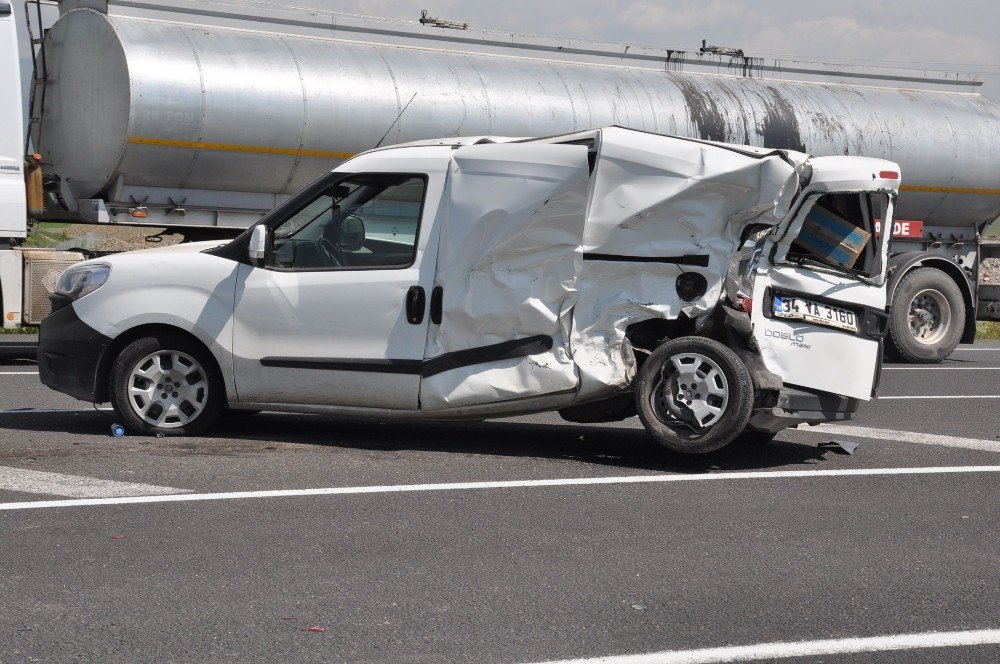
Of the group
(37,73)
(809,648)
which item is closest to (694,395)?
(809,648)

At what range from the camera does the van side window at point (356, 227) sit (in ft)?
26.2

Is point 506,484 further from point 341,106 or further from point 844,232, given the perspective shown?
point 341,106

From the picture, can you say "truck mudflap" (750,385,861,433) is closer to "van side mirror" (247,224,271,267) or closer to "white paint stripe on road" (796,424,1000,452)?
"white paint stripe on road" (796,424,1000,452)

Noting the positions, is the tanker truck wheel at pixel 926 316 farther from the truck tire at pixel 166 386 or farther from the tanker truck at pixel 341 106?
the truck tire at pixel 166 386

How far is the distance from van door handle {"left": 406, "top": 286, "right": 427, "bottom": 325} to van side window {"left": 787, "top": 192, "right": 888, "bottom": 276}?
91.1 inches

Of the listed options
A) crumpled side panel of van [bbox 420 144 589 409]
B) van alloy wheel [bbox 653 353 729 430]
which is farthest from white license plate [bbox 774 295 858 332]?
crumpled side panel of van [bbox 420 144 589 409]

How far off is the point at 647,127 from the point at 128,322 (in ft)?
26.5

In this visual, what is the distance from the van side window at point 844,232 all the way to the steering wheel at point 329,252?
282cm

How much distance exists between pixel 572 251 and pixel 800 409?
5.55ft

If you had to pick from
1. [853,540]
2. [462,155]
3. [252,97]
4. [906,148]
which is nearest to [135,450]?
[462,155]

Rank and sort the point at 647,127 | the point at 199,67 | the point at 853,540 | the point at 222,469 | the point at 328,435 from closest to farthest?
the point at 853,540 < the point at 222,469 < the point at 328,435 < the point at 199,67 < the point at 647,127

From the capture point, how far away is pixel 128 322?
823 cm

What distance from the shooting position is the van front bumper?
8312mm

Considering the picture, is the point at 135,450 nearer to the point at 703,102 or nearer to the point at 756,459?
the point at 756,459
